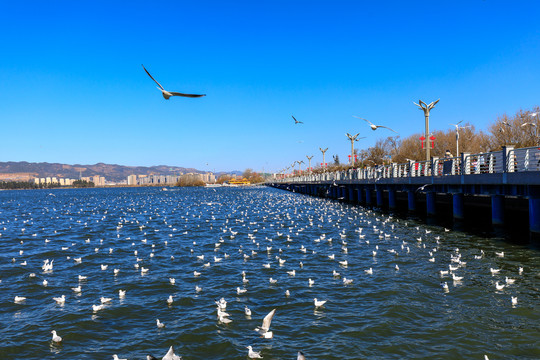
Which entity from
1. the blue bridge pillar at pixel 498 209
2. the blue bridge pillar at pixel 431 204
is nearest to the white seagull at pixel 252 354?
the blue bridge pillar at pixel 498 209

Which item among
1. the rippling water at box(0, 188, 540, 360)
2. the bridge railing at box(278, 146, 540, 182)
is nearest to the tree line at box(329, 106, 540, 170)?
the bridge railing at box(278, 146, 540, 182)

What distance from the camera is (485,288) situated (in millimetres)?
11906

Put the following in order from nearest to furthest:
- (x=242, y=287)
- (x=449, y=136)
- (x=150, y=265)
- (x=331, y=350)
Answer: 1. (x=331, y=350)
2. (x=242, y=287)
3. (x=150, y=265)
4. (x=449, y=136)

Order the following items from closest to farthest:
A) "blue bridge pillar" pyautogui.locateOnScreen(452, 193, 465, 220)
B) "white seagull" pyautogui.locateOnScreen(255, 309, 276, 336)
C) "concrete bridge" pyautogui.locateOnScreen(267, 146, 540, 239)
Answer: "white seagull" pyautogui.locateOnScreen(255, 309, 276, 336) < "concrete bridge" pyautogui.locateOnScreen(267, 146, 540, 239) < "blue bridge pillar" pyautogui.locateOnScreen(452, 193, 465, 220)

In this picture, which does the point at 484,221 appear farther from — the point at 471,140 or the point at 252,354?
the point at 471,140

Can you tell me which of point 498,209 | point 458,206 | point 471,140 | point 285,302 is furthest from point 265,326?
point 471,140

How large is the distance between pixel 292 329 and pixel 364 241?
1222 cm

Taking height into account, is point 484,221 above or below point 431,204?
below

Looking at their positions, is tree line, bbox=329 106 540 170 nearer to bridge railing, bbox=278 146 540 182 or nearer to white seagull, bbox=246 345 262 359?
bridge railing, bbox=278 146 540 182

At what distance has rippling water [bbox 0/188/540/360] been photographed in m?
8.51

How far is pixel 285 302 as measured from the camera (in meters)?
11.2

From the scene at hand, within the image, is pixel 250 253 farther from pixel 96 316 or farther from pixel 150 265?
pixel 96 316

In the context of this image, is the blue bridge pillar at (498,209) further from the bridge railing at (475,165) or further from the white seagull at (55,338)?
the white seagull at (55,338)

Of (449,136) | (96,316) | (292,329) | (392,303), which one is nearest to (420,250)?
(392,303)
